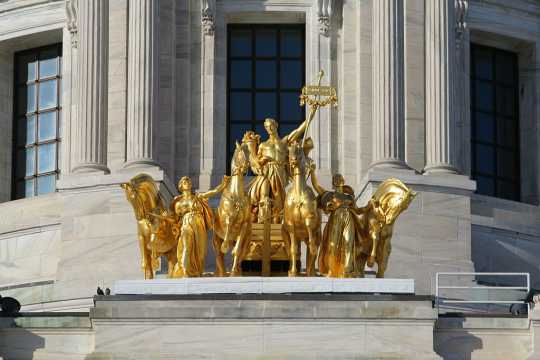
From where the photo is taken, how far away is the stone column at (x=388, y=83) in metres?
65.2

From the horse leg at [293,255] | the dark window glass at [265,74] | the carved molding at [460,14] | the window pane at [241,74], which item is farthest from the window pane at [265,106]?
the horse leg at [293,255]

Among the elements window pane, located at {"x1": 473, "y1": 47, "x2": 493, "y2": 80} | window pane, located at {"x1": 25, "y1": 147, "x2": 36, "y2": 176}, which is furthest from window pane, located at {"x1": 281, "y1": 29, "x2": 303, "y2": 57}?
window pane, located at {"x1": 25, "y1": 147, "x2": 36, "y2": 176}

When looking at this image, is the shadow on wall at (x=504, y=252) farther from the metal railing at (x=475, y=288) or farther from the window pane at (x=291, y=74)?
the window pane at (x=291, y=74)

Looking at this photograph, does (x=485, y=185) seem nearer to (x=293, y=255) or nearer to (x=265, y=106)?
(x=265, y=106)

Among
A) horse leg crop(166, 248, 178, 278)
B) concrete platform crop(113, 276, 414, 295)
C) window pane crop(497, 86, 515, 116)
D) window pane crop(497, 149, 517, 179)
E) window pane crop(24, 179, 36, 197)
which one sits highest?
window pane crop(497, 86, 515, 116)

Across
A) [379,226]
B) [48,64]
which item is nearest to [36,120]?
[48,64]

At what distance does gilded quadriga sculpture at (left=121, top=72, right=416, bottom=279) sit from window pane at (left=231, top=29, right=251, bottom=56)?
911 centimetres

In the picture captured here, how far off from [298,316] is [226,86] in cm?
1231

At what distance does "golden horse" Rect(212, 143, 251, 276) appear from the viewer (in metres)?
58.6

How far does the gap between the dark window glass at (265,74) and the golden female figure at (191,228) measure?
30.3 ft

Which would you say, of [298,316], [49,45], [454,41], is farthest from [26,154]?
[298,316]

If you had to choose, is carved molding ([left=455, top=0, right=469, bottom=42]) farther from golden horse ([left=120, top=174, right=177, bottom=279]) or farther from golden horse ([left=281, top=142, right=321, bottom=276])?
golden horse ([left=120, top=174, right=177, bottom=279])

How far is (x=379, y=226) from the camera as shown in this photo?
193 ft

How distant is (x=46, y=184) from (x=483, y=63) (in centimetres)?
1114
